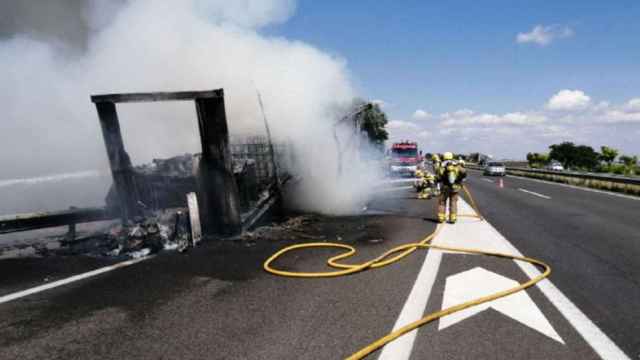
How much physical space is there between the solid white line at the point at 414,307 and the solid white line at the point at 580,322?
129cm

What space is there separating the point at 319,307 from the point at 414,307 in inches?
40.2

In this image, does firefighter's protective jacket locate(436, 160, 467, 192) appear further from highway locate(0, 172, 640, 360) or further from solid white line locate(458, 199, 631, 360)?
solid white line locate(458, 199, 631, 360)

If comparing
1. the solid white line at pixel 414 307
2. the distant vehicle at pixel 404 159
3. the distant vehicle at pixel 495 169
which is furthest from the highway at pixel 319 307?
the distant vehicle at pixel 495 169

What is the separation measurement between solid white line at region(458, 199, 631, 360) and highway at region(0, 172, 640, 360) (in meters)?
0.02

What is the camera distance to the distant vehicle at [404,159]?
28312 mm

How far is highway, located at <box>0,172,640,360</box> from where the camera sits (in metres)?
3.42

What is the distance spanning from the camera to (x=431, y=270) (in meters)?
5.74

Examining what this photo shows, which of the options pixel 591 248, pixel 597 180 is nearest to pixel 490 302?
pixel 591 248

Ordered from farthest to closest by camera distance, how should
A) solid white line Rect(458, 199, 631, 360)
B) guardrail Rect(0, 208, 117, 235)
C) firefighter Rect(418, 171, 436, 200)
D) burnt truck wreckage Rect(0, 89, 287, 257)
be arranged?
1. firefighter Rect(418, 171, 436, 200)
2. guardrail Rect(0, 208, 117, 235)
3. burnt truck wreckage Rect(0, 89, 287, 257)
4. solid white line Rect(458, 199, 631, 360)

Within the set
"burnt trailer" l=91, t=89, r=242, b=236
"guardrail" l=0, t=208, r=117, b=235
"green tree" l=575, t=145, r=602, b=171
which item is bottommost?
"green tree" l=575, t=145, r=602, b=171

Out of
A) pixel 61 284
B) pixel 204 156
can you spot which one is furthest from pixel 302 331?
pixel 204 156

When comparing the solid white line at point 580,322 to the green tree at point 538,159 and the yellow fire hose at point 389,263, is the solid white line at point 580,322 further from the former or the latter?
the green tree at point 538,159

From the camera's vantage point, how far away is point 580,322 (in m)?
3.86

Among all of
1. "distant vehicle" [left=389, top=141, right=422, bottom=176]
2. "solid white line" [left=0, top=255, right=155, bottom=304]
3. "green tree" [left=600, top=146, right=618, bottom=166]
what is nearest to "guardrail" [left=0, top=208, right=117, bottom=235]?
"solid white line" [left=0, top=255, right=155, bottom=304]
